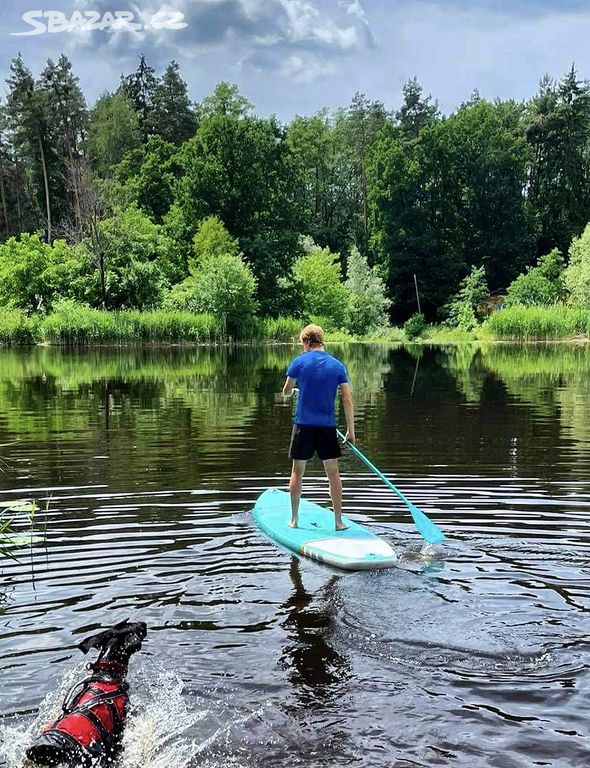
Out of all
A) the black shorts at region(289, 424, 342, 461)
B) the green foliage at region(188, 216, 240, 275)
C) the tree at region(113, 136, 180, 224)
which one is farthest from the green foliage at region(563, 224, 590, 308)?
the black shorts at region(289, 424, 342, 461)

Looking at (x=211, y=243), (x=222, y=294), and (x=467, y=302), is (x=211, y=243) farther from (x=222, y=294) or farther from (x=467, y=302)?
(x=467, y=302)

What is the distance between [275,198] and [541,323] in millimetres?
22885

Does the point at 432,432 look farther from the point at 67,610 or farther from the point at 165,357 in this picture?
the point at 165,357

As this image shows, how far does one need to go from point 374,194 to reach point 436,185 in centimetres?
562

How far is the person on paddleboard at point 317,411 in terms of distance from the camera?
6750 mm

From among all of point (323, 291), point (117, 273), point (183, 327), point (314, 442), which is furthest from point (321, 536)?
point (323, 291)

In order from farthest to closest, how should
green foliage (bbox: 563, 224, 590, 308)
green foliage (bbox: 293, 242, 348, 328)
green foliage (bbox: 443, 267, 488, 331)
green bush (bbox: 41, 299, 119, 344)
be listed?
green foliage (bbox: 293, 242, 348, 328) < green foliage (bbox: 443, 267, 488, 331) < green foliage (bbox: 563, 224, 590, 308) < green bush (bbox: 41, 299, 119, 344)

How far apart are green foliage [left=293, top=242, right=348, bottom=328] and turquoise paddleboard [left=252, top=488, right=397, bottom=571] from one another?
150 feet

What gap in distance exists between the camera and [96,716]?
10.2 ft

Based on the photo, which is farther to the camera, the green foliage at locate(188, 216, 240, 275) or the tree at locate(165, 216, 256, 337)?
the green foliage at locate(188, 216, 240, 275)

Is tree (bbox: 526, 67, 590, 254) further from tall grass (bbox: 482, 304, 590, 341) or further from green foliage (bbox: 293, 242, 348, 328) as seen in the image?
tall grass (bbox: 482, 304, 590, 341)

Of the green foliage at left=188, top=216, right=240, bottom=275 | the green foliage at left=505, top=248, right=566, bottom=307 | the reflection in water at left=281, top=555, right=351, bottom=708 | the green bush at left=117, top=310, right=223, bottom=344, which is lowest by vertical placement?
the reflection in water at left=281, top=555, right=351, bottom=708

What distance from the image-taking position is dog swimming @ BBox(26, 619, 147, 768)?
2.89m

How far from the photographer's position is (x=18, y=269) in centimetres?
4353
